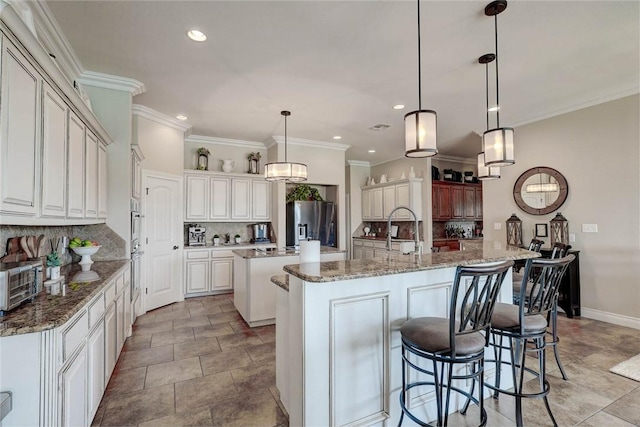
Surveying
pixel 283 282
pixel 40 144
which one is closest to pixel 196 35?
pixel 40 144

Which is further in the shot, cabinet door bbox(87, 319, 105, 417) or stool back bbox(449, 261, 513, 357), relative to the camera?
cabinet door bbox(87, 319, 105, 417)

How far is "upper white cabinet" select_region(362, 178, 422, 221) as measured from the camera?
645 cm

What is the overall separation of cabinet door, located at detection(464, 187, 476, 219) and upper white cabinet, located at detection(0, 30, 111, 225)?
7.29 metres

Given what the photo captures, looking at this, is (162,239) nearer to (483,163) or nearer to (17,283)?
(17,283)

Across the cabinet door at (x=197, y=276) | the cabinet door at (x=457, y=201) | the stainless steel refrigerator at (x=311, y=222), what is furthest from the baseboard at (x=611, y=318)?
the cabinet door at (x=197, y=276)

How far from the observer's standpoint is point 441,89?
3.68 meters

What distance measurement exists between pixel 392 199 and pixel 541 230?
2.96 meters

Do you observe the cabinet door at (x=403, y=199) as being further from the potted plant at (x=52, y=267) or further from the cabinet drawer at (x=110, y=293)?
the potted plant at (x=52, y=267)

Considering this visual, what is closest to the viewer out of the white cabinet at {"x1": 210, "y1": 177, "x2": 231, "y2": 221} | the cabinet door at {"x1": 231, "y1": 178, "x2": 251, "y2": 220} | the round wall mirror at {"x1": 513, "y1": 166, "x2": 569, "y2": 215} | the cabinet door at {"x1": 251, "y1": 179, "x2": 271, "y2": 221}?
the round wall mirror at {"x1": 513, "y1": 166, "x2": 569, "y2": 215}

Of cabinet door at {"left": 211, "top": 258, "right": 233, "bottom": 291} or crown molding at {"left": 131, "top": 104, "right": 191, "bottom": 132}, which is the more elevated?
crown molding at {"left": 131, "top": 104, "right": 191, "bottom": 132}

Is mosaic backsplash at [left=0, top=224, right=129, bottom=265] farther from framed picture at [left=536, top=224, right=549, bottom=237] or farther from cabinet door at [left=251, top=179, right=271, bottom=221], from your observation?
framed picture at [left=536, top=224, right=549, bottom=237]

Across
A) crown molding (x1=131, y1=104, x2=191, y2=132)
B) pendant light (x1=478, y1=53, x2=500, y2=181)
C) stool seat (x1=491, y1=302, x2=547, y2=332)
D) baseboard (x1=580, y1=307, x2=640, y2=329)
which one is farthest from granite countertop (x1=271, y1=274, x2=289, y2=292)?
baseboard (x1=580, y1=307, x2=640, y2=329)

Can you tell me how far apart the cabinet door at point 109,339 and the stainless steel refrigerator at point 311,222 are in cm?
361

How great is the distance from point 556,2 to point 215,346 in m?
4.22
